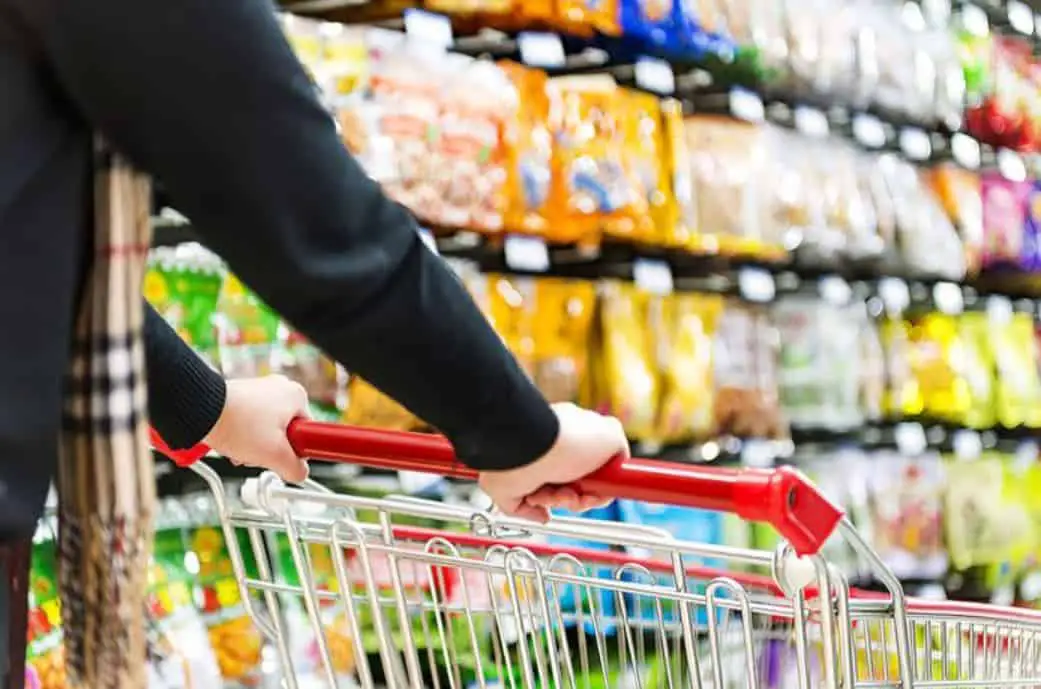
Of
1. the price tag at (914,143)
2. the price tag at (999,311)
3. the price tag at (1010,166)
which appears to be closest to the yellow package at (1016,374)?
the price tag at (999,311)

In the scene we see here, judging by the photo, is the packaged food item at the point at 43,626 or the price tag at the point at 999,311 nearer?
the packaged food item at the point at 43,626

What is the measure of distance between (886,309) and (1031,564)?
956 mm

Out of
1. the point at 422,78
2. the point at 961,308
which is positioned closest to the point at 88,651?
the point at 422,78

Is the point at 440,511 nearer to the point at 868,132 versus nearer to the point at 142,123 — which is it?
the point at 142,123

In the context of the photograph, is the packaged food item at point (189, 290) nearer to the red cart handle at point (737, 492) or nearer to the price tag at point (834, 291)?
the red cart handle at point (737, 492)

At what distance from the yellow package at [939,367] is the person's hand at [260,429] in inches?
119

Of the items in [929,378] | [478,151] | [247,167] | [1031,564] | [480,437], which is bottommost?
[1031,564]

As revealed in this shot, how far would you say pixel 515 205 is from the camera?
105 inches

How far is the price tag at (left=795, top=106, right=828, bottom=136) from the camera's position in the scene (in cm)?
356

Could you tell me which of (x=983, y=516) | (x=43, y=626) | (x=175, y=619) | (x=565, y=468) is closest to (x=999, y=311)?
(x=983, y=516)

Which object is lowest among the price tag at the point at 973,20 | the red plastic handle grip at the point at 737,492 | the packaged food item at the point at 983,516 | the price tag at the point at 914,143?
the packaged food item at the point at 983,516

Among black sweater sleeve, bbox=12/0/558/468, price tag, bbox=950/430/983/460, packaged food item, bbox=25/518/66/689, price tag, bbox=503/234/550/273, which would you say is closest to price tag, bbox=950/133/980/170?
price tag, bbox=950/430/983/460

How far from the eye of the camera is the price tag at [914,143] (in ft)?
13.3

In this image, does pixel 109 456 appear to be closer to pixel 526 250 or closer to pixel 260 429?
pixel 260 429
